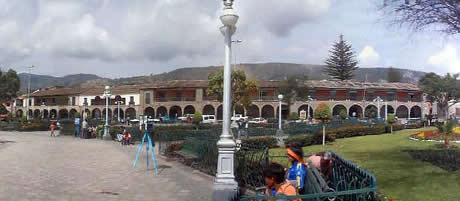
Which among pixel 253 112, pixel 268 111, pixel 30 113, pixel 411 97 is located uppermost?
pixel 411 97

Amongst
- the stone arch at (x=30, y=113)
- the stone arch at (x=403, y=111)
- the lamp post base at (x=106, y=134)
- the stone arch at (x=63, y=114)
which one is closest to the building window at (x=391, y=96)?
the stone arch at (x=403, y=111)

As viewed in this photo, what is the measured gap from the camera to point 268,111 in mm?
58312

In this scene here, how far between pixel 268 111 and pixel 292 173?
53530mm

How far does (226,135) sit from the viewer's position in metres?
7.23

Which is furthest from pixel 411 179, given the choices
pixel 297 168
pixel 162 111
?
pixel 162 111

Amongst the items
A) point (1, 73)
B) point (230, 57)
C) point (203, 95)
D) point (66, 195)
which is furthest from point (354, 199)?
point (1, 73)

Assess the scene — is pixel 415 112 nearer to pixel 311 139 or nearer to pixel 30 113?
pixel 311 139

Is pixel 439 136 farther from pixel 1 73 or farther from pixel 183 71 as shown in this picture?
pixel 183 71

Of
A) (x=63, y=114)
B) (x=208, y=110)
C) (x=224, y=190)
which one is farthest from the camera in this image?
(x=63, y=114)

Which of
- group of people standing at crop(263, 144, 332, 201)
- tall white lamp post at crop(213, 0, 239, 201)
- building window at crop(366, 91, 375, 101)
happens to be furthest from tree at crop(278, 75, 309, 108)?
group of people standing at crop(263, 144, 332, 201)

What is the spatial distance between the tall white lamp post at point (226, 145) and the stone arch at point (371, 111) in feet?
165

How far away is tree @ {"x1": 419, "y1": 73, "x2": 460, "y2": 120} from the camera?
2510 inches

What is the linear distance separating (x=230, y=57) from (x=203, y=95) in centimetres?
5010

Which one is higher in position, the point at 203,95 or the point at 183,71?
the point at 183,71
